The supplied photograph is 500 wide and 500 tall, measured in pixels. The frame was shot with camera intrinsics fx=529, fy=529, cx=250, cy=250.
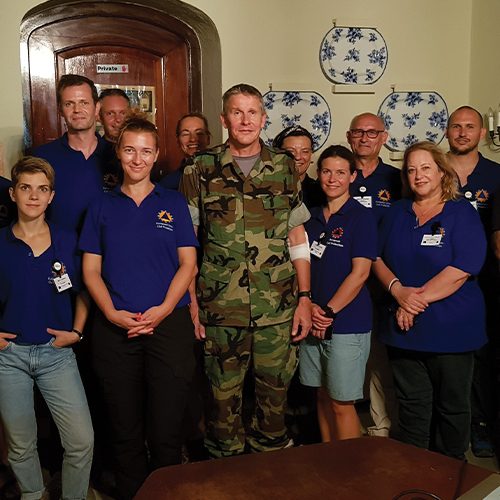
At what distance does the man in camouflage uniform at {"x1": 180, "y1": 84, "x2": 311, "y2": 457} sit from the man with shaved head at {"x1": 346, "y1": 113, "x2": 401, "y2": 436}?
0.64 meters

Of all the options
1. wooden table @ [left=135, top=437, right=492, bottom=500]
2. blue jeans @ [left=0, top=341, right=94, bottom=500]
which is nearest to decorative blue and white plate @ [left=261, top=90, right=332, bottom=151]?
Answer: blue jeans @ [left=0, top=341, right=94, bottom=500]

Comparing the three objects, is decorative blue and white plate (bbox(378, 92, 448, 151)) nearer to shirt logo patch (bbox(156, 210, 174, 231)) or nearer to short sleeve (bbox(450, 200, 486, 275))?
short sleeve (bbox(450, 200, 486, 275))

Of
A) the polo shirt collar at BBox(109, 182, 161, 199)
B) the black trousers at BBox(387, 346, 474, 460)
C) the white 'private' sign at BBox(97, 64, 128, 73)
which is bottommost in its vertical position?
the black trousers at BBox(387, 346, 474, 460)

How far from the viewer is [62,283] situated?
1947 millimetres

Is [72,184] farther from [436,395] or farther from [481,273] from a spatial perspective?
[481,273]

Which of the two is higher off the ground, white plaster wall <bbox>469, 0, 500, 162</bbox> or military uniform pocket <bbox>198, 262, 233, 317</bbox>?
white plaster wall <bbox>469, 0, 500, 162</bbox>

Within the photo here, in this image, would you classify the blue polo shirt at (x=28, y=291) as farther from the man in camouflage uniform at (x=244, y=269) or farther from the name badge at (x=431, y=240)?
the name badge at (x=431, y=240)

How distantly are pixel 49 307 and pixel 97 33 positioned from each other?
79.9 inches

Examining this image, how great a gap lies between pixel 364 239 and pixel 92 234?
108 cm

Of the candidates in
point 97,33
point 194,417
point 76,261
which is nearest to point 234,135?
point 76,261

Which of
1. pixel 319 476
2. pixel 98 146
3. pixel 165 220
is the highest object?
pixel 98 146

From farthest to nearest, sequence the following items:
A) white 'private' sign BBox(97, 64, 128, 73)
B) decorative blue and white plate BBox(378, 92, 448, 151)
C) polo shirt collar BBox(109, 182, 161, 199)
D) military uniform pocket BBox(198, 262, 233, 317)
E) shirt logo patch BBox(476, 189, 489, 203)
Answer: decorative blue and white plate BBox(378, 92, 448, 151), white 'private' sign BBox(97, 64, 128, 73), shirt logo patch BBox(476, 189, 489, 203), military uniform pocket BBox(198, 262, 233, 317), polo shirt collar BBox(109, 182, 161, 199)

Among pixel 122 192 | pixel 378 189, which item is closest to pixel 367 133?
pixel 378 189

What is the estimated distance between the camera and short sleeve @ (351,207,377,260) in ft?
7.12
